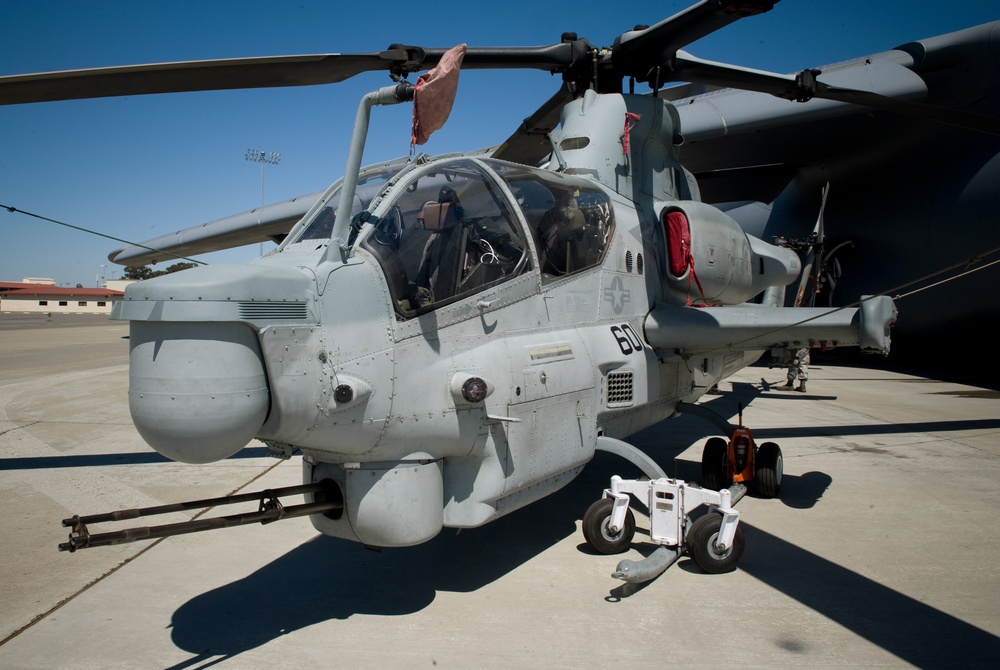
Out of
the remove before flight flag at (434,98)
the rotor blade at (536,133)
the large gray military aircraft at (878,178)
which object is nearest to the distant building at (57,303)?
the large gray military aircraft at (878,178)

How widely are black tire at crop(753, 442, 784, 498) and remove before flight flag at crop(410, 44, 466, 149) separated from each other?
4158 mm

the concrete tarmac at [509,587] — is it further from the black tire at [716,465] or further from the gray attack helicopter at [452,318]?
the gray attack helicopter at [452,318]

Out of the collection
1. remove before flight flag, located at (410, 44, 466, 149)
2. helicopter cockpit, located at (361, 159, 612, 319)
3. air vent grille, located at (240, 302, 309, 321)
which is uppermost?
remove before flight flag, located at (410, 44, 466, 149)

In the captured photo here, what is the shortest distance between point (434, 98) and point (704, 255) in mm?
3001

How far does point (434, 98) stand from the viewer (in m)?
3.46

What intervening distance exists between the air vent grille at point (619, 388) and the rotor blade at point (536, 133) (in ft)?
9.58

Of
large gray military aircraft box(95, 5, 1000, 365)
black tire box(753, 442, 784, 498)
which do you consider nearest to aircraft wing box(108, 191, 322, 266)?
large gray military aircraft box(95, 5, 1000, 365)

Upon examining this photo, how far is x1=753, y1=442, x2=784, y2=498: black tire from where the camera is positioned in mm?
5891

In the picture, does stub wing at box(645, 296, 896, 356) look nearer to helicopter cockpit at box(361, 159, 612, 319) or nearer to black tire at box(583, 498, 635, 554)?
helicopter cockpit at box(361, 159, 612, 319)

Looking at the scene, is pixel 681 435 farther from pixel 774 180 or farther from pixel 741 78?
pixel 774 180

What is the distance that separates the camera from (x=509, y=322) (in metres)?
4.06

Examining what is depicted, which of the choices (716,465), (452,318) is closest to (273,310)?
(452,318)

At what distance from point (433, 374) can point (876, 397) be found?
11141 mm

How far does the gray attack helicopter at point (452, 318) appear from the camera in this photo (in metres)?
2.95
